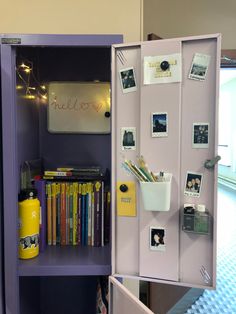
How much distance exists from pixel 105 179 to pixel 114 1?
0.85 meters

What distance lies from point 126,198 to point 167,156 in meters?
0.20

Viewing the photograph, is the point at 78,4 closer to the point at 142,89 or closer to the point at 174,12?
the point at 142,89

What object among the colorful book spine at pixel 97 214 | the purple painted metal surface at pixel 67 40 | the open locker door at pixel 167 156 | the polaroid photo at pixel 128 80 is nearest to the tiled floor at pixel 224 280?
the colorful book spine at pixel 97 214

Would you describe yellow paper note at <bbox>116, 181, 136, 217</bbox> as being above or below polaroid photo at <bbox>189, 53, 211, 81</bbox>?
below

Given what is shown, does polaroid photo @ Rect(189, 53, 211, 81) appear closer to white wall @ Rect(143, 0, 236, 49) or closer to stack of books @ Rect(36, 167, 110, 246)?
stack of books @ Rect(36, 167, 110, 246)

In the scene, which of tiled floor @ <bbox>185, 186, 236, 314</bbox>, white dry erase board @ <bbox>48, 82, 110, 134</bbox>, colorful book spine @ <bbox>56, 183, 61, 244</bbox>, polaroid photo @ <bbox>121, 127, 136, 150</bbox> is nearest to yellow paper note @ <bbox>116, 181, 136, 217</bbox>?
polaroid photo @ <bbox>121, 127, 136, 150</bbox>

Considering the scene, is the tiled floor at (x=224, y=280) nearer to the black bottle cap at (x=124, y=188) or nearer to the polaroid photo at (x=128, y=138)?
the black bottle cap at (x=124, y=188)

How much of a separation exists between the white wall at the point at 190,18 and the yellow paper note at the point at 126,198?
124 centimetres

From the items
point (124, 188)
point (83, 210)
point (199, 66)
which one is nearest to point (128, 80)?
point (199, 66)

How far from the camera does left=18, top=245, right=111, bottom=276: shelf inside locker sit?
953mm

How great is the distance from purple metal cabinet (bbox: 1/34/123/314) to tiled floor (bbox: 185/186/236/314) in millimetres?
1418

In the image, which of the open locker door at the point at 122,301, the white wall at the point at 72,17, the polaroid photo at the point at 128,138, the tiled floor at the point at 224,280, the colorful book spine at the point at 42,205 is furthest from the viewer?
the tiled floor at the point at 224,280

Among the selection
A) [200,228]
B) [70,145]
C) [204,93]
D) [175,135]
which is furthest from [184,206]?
[70,145]

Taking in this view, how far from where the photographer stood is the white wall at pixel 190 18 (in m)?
1.73
